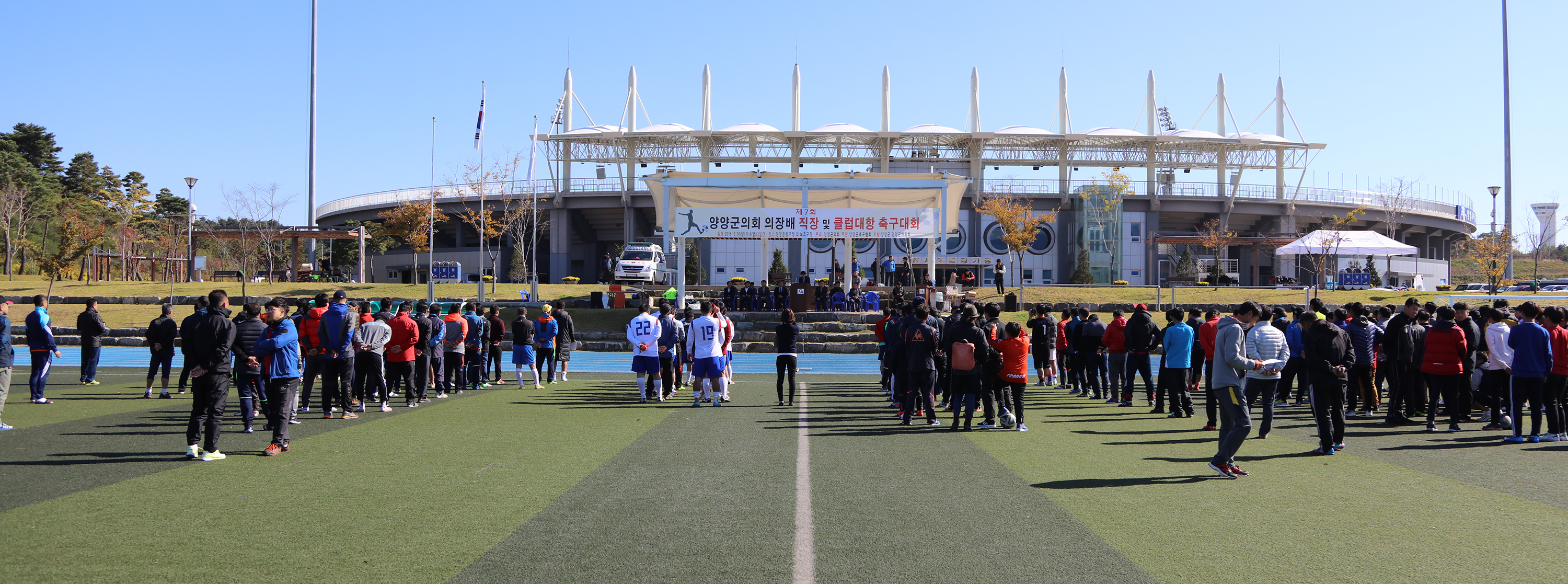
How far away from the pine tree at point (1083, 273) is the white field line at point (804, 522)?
133ft

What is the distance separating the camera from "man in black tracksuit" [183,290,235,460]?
25.4 feet

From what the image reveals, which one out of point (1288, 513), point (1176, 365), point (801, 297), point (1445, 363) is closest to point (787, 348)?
point (1176, 365)

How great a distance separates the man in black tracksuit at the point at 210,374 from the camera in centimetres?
774

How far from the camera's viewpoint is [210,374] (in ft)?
25.5

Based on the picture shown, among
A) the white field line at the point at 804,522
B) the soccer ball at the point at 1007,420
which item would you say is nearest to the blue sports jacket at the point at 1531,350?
the soccer ball at the point at 1007,420

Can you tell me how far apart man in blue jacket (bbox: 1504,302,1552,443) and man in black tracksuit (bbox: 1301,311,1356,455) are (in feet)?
6.99

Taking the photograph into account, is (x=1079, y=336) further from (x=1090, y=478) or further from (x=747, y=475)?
(x=747, y=475)

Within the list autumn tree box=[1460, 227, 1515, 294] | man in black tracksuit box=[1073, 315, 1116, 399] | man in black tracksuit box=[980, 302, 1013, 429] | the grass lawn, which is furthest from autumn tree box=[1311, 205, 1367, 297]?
the grass lawn

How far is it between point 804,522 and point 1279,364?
4.61 m

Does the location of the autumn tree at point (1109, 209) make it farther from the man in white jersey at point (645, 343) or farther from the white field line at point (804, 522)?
the white field line at point (804, 522)

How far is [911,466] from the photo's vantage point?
7902 millimetres

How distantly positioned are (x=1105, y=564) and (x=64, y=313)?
37.4 metres

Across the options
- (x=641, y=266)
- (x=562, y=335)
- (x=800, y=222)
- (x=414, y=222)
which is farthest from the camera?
(x=414, y=222)

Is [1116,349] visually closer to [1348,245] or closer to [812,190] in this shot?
[812,190]
